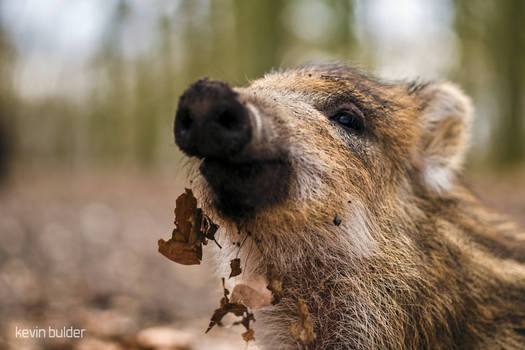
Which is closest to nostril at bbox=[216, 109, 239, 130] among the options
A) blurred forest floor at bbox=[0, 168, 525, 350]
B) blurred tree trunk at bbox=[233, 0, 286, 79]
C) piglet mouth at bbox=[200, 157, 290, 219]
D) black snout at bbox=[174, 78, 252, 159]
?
black snout at bbox=[174, 78, 252, 159]

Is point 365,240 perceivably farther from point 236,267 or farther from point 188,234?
point 188,234

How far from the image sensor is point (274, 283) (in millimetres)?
2828

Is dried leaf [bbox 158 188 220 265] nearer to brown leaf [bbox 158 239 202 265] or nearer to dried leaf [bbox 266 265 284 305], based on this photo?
brown leaf [bbox 158 239 202 265]

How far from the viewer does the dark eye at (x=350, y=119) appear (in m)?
3.27

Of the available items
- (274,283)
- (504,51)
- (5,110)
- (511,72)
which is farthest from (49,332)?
(511,72)

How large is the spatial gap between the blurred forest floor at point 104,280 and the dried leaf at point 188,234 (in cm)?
95

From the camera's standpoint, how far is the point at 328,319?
2986mm

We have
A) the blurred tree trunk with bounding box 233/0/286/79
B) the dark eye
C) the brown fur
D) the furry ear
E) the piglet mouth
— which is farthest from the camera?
the blurred tree trunk with bounding box 233/0/286/79

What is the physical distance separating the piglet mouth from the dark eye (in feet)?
2.92

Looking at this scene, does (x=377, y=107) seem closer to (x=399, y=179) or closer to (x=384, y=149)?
(x=384, y=149)

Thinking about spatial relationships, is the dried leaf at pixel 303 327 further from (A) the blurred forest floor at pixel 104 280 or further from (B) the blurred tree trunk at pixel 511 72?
(B) the blurred tree trunk at pixel 511 72

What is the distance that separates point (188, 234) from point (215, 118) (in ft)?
3.10

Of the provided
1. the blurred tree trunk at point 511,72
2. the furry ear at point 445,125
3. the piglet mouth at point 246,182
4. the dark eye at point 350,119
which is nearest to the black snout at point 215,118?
the piglet mouth at point 246,182

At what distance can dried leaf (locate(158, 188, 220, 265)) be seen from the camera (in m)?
2.79
